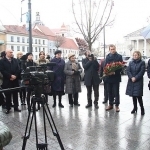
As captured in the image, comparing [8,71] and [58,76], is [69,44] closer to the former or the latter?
[58,76]

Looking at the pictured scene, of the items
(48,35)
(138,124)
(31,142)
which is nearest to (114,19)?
(138,124)

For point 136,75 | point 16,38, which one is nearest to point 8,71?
point 136,75

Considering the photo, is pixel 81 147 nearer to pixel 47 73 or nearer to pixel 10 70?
pixel 47 73

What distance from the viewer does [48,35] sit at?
9919cm

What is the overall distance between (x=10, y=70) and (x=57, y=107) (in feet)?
6.27

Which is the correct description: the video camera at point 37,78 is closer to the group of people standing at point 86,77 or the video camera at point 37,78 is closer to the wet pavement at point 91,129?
the wet pavement at point 91,129

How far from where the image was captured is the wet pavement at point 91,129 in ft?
14.9

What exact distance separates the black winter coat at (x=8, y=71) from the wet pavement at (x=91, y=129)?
870 mm

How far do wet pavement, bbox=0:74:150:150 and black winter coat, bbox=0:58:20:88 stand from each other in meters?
0.87

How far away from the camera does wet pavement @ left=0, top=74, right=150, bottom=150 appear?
14.9ft

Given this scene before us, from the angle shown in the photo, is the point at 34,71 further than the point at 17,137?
No

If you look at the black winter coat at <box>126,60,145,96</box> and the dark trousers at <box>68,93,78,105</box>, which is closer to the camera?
the black winter coat at <box>126,60,145,96</box>

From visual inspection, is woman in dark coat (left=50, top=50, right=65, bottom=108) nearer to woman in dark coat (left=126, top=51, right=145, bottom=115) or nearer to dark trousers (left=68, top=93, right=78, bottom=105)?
dark trousers (left=68, top=93, right=78, bottom=105)

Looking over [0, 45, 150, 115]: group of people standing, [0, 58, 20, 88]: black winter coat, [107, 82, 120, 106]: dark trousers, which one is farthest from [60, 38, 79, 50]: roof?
[107, 82, 120, 106]: dark trousers
